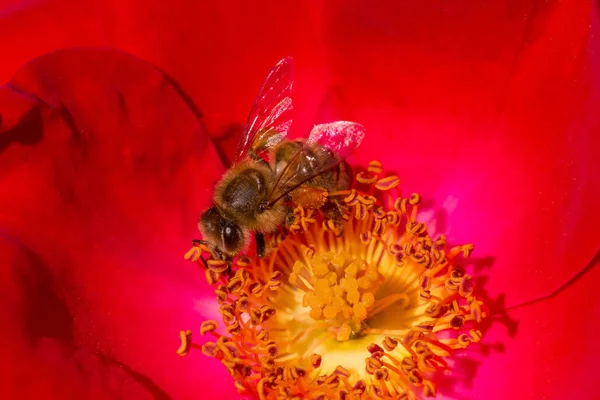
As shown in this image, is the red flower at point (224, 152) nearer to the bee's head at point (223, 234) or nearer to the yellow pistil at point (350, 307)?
the yellow pistil at point (350, 307)

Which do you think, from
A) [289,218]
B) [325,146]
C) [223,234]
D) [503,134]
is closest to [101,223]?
[223,234]

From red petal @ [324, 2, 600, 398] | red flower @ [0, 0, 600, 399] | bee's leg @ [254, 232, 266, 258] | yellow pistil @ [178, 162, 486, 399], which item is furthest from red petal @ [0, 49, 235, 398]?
red petal @ [324, 2, 600, 398]

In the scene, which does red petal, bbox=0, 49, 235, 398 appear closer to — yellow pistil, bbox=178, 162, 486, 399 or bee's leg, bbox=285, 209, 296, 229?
yellow pistil, bbox=178, 162, 486, 399

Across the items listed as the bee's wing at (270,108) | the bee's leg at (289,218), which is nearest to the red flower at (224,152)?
the bee's wing at (270,108)

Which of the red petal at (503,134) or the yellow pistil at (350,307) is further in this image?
the yellow pistil at (350,307)

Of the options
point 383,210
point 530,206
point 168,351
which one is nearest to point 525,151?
point 530,206

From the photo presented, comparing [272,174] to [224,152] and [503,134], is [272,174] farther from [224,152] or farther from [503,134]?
[503,134]

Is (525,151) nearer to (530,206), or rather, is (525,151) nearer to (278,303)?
(530,206)
